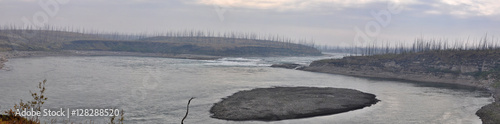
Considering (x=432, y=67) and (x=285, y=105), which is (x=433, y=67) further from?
(x=285, y=105)

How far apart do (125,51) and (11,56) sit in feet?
216

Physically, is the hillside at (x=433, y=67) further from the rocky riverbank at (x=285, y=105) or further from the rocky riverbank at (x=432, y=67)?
the rocky riverbank at (x=285, y=105)

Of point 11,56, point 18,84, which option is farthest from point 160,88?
point 11,56

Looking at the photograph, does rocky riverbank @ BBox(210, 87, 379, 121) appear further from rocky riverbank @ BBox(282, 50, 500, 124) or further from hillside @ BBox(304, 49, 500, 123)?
rocky riverbank @ BBox(282, 50, 500, 124)

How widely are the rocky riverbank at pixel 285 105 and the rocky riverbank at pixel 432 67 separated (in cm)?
2936

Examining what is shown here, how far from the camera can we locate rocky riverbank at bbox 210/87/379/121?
29.9 metres

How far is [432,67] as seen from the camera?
246ft

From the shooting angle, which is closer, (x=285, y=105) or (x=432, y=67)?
(x=285, y=105)

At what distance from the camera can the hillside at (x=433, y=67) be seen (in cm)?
6488

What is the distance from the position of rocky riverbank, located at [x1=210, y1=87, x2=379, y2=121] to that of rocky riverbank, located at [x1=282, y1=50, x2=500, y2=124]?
29.4m

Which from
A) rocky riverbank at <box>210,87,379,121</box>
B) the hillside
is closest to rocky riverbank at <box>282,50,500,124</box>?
the hillside

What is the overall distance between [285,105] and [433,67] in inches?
2128

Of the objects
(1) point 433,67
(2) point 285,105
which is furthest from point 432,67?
(2) point 285,105

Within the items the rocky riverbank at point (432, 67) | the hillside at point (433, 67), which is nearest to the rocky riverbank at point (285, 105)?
the hillside at point (433, 67)
